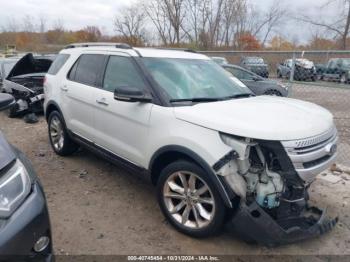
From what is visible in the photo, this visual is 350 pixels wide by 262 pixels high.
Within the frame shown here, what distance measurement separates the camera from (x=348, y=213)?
148 inches

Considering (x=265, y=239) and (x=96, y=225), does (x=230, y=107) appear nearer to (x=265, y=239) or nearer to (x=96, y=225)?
(x=265, y=239)

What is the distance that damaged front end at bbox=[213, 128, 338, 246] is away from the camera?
266cm

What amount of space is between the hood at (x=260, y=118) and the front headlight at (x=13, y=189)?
146cm

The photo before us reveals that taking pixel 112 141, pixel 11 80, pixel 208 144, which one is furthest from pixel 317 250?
pixel 11 80

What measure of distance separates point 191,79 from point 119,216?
1.76m

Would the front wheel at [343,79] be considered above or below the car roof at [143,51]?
below

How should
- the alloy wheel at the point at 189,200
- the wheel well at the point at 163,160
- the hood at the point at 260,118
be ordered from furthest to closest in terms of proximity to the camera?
the wheel well at the point at 163,160, the alloy wheel at the point at 189,200, the hood at the point at 260,118

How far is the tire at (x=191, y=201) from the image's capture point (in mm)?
2881

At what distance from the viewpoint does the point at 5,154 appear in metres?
2.15

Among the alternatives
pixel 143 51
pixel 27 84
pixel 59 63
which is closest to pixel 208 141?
pixel 143 51

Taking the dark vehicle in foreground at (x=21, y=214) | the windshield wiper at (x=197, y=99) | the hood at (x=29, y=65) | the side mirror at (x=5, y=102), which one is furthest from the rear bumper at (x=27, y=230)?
the hood at (x=29, y=65)

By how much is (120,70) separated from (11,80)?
227 inches

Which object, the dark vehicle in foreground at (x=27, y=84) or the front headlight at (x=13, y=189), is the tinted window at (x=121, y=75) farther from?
the dark vehicle in foreground at (x=27, y=84)

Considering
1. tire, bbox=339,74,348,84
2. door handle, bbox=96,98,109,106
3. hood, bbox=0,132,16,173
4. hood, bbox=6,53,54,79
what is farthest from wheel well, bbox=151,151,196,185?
tire, bbox=339,74,348,84
